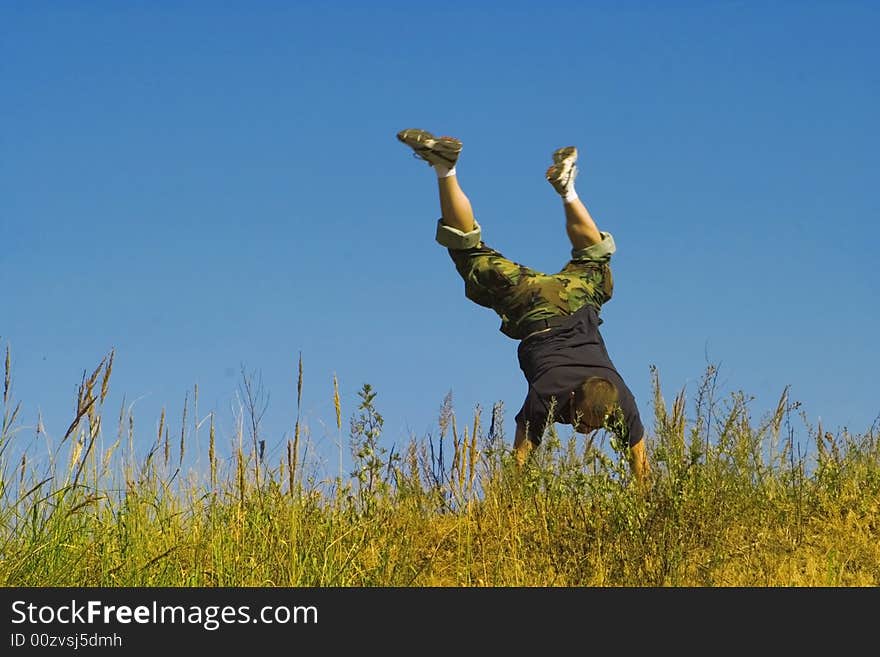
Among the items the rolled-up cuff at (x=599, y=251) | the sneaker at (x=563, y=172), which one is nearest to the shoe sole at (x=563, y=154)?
the sneaker at (x=563, y=172)

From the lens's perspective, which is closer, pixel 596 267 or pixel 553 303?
pixel 553 303

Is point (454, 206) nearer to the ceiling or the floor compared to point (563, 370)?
nearer to the ceiling

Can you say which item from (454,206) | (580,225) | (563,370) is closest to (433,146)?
(454,206)

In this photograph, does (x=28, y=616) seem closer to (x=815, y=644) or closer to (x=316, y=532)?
(x=316, y=532)

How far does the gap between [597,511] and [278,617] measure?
7.60 ft

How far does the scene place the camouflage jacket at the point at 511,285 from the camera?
7047 millimetres

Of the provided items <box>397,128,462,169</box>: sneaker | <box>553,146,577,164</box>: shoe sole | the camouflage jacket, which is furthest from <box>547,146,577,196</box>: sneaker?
<box>397,128,462,169</box>: sneaker

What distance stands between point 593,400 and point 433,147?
76.0 inches

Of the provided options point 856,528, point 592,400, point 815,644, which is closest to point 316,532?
point 592,400

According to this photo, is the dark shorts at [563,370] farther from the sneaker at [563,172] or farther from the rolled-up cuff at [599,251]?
the sneaker at [563,172]

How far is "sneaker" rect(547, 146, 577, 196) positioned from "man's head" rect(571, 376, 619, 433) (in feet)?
4.66

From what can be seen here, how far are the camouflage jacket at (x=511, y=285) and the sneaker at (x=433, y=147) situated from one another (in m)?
0.43

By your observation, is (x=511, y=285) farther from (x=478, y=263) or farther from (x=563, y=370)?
(x=563, y=370)

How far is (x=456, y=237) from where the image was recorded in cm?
697
